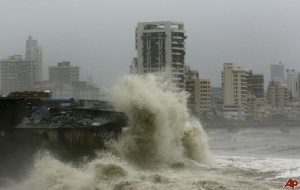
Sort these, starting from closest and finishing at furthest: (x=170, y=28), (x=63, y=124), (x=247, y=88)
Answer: (x=63, y=124), (x=170, y=28), (x=247, y=88)

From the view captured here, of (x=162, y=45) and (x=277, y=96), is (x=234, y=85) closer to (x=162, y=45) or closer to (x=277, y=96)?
(x=277, y=96)

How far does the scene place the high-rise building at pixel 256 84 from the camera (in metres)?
134

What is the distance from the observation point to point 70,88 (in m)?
75.4

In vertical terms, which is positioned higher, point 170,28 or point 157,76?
point 170,28

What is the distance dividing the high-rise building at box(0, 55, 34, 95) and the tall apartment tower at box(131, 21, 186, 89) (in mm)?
18767

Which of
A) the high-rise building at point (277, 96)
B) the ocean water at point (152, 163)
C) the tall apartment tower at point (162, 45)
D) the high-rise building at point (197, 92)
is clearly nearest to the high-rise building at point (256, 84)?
the high-rise building at point (277, 96)

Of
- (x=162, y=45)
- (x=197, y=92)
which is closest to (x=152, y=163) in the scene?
(x=162, y=45)

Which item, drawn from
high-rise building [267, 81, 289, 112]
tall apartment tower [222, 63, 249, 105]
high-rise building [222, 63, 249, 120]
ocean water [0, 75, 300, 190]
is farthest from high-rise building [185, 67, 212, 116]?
ocean water [0, 75, 300, 190]

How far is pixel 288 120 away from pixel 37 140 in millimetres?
86539

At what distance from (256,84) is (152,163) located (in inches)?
4602

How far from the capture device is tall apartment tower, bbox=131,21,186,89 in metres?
80.8

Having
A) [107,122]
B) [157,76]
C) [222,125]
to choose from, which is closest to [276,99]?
[222,125]

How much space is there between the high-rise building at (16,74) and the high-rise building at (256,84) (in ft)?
183

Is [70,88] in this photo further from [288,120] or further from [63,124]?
[63,124]
